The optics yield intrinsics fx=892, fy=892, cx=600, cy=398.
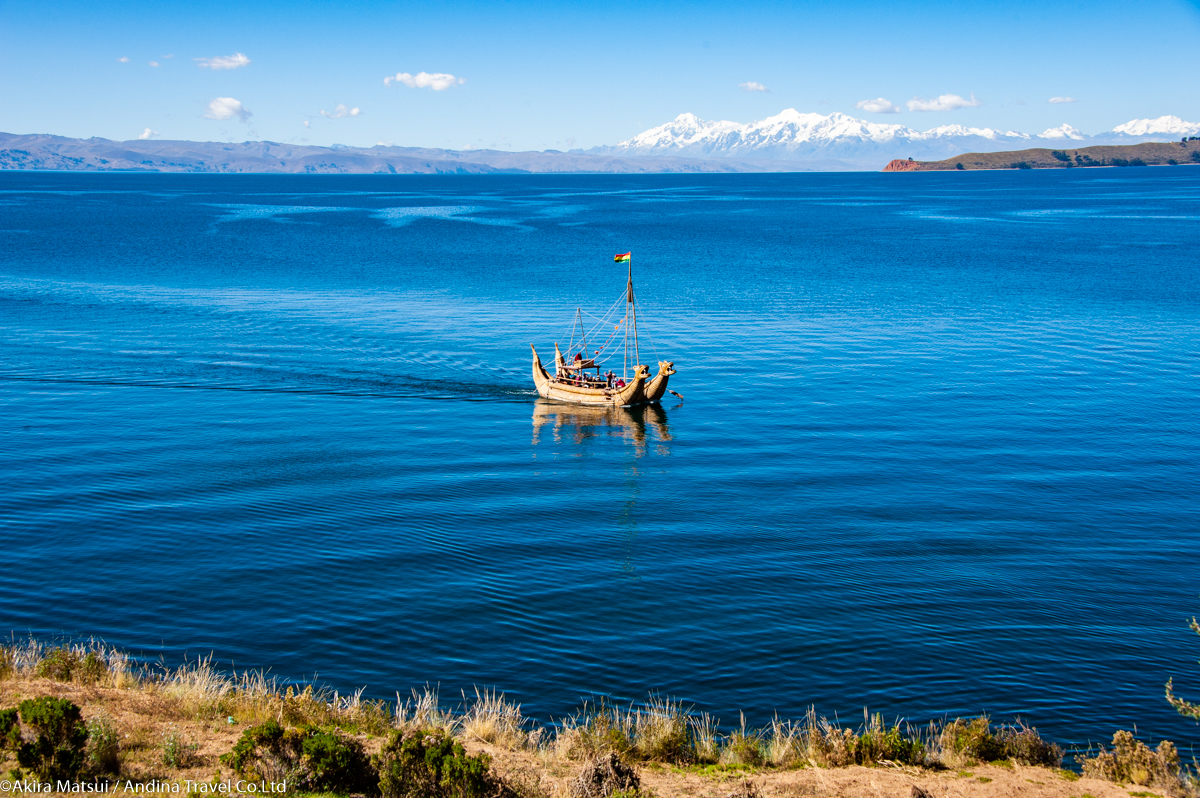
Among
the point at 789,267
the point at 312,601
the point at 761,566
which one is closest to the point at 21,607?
the point at 312,601

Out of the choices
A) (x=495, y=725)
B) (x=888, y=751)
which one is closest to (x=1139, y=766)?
(x=888, y=751)

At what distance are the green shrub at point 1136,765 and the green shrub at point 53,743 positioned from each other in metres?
17.1

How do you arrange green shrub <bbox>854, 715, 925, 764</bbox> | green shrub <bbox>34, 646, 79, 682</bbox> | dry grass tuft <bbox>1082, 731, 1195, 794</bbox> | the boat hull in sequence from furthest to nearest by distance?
the boat hull, green shrub <bbox>34, 646, 79, 682</bbox>, green shrub <bbox>854, 715, 925, 764</bbox>, dry grass tuft <bbox>1082, 731, 1195, 794</bbox>

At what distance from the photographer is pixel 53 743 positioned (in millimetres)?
13766

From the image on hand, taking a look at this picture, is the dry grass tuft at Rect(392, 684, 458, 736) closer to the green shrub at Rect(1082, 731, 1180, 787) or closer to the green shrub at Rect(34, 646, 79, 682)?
the green shrub at Rect(34, 646, 79, 682)

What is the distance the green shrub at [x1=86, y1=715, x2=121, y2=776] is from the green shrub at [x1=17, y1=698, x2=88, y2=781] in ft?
0.42

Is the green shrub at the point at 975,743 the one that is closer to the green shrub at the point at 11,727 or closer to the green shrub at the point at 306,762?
the green shrub at the point at 306,762

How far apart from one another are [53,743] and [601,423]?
113ft

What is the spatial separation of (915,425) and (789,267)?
58147mm

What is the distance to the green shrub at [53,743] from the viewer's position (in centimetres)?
1355

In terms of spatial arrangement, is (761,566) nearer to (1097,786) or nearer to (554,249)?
(1097,786)

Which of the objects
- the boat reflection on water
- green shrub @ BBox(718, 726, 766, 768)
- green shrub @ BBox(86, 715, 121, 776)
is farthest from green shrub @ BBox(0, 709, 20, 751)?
the boat reflection on water

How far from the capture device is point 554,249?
4510 inches

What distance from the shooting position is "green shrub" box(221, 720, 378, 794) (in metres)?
14.0
